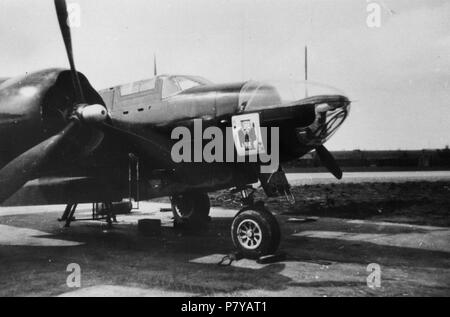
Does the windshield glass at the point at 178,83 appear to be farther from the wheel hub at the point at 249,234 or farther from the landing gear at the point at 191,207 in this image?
the landing gear at the point at 191,207

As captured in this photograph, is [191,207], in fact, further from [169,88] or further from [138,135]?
[169,88]

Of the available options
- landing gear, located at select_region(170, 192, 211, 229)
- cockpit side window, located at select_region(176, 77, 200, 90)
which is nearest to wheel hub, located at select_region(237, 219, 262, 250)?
cockpit side window, located at select_region(176, 77, 200, 90)

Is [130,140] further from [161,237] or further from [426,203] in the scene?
[426,203]

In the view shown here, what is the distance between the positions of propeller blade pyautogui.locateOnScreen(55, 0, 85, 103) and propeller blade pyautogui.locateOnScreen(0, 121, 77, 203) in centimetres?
92

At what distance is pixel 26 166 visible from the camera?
7539 millimetres

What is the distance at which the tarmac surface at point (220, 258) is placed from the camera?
5.93 meters

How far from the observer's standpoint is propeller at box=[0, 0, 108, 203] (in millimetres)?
7422

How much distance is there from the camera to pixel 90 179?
9.54 metres

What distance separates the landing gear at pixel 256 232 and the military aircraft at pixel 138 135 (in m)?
0.02

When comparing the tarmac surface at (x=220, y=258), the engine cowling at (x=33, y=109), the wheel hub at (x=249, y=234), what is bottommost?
the tarmac surface at (x=220, y=258)

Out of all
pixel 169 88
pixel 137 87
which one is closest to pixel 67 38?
pixel 137 87

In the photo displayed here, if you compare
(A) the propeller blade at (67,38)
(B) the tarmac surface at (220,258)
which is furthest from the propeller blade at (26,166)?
(B) the tarmac surface at (220,258)
